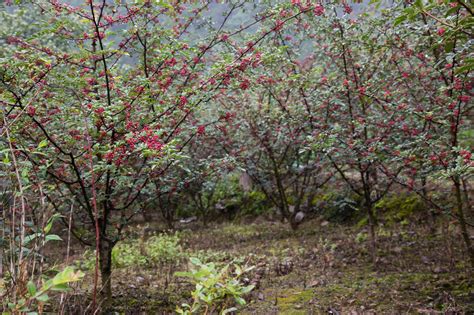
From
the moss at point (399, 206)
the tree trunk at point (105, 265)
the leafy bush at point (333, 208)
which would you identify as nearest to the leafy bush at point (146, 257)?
the tree trunk at point (105, 265)

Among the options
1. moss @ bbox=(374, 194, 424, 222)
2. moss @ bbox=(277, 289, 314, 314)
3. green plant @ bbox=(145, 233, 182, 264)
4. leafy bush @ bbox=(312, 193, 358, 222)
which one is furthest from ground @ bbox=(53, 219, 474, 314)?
leafy bush @ bbox=(312, 193, 358, 222)

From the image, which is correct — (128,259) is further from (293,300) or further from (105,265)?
(293,300)

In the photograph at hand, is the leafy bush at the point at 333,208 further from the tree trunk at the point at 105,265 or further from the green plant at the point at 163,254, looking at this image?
the tree trunk at the point at 105,265

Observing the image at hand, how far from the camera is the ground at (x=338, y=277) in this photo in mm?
4008

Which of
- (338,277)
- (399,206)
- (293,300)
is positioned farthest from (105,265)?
(399,206)

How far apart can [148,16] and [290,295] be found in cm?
336

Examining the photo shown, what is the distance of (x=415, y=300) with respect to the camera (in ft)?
12.9

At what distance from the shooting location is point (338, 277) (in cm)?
509

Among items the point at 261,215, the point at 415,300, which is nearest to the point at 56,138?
the point at 415,300

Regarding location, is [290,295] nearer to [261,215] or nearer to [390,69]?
[390,69]

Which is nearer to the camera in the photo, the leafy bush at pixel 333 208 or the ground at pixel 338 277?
the ground at pixel 338 277

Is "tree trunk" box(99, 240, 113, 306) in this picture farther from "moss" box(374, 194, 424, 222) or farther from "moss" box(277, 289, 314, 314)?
"moss" box(374, 194, 424, 222)

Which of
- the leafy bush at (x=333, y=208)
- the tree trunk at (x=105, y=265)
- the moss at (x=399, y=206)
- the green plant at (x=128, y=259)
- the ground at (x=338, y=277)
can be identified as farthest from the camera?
the leafy bush at (x=333, y=208)

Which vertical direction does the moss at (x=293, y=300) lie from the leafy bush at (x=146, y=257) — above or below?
below
